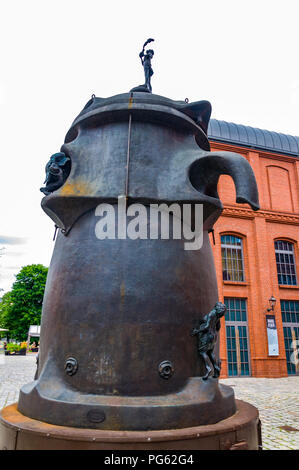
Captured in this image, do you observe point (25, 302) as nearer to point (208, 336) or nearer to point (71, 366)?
point (71, 366)

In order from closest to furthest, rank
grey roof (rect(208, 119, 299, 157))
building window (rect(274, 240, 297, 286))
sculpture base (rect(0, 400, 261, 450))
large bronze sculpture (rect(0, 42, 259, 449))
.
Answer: sculpture base (rect(0, 400, 261, 450)) < large bronze sculpture (rect(0, 42, 259, 449)) < building window (rect(274, 240, 297, 286)) < grey roof (rect(208, 119, 299, 157))

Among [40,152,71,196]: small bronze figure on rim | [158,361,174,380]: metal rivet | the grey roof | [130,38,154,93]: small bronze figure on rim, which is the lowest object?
[158,361,174,380]: metal rivet

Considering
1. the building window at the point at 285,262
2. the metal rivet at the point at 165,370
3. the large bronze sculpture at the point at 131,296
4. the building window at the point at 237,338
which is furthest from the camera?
the building window at the point at 285,262

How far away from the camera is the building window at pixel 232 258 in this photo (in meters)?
18.5

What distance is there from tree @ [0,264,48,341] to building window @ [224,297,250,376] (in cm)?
2839

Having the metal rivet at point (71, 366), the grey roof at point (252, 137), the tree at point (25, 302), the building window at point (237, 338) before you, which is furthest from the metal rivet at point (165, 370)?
the tree at point (25, 302)

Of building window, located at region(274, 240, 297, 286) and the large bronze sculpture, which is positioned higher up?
building window, located at region(274, 240, 297, 286)

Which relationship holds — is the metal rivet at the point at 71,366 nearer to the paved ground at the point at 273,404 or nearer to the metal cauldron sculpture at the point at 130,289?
the metal cauldron sculpture at the point at 130,289

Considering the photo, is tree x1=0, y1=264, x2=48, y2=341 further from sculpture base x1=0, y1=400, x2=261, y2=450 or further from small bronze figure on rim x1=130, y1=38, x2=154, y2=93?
sculpture base x1=0, y1=400, x2=261, y2=450

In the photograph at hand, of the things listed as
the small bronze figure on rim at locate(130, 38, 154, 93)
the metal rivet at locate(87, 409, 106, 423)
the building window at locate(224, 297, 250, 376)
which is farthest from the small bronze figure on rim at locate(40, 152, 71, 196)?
the building window at locate(224, 297, 250, 376)

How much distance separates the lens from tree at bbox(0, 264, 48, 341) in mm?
40625

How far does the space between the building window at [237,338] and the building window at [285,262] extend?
3348 mm
